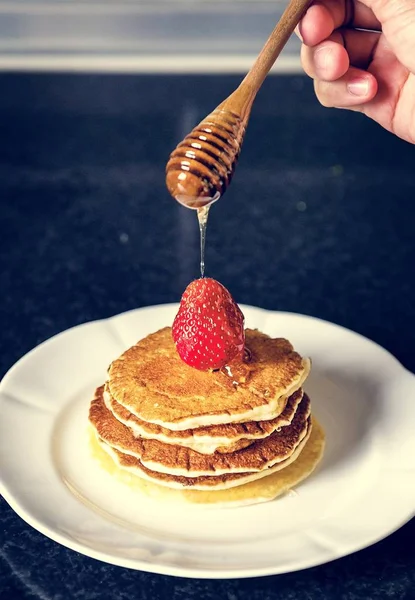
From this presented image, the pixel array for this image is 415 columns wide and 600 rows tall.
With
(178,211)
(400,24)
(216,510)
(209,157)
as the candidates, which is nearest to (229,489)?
(216,510)

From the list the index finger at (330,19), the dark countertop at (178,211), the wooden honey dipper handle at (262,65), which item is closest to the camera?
the wooden honey dipper handle at (262,65)

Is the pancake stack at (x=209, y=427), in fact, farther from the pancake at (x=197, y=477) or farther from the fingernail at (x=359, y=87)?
the fingernail at (x=359, y=87)

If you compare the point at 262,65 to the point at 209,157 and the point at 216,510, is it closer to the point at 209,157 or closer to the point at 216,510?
the point at 209,157

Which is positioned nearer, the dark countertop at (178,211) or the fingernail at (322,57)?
the fingernail at (322,57)

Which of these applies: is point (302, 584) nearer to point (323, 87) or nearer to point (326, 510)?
point (326, 510)

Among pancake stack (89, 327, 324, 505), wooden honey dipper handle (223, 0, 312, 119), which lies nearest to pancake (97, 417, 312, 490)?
pancake stack (89, 327, 324, 505)

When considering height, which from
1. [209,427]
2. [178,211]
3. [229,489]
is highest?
[209,427]

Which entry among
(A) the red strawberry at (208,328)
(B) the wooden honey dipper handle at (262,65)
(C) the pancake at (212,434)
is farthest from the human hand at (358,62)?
(C) the pancake at (212,434)

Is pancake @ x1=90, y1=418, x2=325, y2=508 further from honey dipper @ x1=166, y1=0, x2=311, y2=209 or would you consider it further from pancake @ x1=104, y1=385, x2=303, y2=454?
honey dipper @ x1=166, y1=0, x2=311, y2=209
